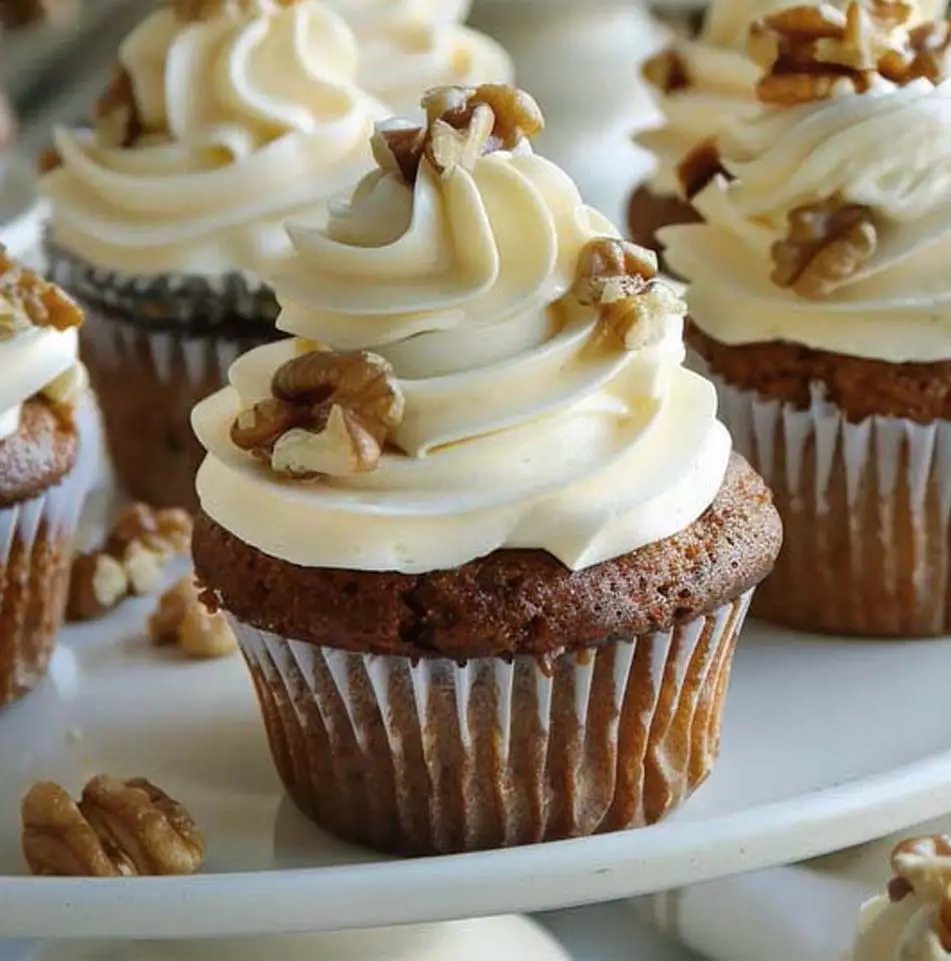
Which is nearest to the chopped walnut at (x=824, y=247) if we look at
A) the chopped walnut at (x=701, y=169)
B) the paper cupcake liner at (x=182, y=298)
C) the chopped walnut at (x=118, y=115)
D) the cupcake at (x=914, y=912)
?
the chopped walnut at (x=701, y=169)

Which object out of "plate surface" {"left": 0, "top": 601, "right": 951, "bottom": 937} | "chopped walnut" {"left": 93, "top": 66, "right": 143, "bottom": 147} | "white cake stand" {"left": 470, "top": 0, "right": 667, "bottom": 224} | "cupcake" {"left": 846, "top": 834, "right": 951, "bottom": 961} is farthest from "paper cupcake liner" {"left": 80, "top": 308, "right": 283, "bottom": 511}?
"cupcake" {"left": 846, "top": 834, "right": 951, "bottom": 961}

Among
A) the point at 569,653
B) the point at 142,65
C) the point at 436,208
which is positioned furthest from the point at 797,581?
the point at 142,65

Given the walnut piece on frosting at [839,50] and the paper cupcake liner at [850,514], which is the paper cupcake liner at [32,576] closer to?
the paper cupcake liner at [850,514]

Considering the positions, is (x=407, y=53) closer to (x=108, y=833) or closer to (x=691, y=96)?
(x=691, y=96)

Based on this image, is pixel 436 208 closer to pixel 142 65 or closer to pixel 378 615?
pixel 378 615

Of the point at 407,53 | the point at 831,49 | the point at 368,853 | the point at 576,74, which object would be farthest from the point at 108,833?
the point at 576,74

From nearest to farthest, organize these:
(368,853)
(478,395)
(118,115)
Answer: (478,395), (368,853), (118,115)
